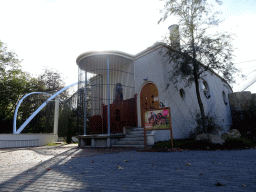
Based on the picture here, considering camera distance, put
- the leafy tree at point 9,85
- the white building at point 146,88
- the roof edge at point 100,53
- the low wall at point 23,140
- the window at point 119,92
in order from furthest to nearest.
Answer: the leafy tree at point 9,85 → the window at point 119,92 → the low wall at point 23,140 → the roof edge at point 100,53 → the white building at point 146,88

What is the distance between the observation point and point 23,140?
1255 centimetres

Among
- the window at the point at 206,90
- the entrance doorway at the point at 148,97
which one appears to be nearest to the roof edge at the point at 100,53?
the entrance doorway at the point at 148,97

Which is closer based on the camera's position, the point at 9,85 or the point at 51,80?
the point at 9,85

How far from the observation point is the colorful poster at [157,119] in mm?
6809

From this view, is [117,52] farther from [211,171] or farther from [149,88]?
[211,171]

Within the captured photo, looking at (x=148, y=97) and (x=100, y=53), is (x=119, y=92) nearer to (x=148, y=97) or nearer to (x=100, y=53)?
(x=148, y=97)

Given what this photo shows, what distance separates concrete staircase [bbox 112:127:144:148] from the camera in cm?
817

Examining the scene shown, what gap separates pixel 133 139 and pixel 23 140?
28.9 feet

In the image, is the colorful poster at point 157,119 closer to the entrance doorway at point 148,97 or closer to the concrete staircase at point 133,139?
the concrete staircase at point 133,139

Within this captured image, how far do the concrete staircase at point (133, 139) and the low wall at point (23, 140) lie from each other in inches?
309

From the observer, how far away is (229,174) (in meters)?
2.91

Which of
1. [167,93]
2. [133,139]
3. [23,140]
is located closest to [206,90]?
[167,93]

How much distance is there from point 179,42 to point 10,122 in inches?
760

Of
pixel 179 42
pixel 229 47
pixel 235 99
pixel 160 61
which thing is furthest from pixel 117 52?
pixel 235 99
